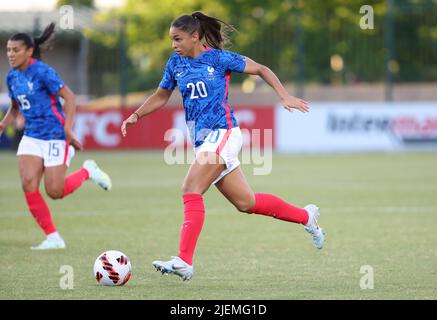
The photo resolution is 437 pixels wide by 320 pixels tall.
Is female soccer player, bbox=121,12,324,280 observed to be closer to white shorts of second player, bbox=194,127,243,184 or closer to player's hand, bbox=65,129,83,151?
white shorts of second player, bbox=194,127,243,184

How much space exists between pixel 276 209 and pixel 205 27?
5.02 feet

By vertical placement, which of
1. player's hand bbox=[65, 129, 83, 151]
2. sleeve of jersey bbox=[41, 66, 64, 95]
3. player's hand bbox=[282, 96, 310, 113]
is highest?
sleeve of jersey bbox=[41, 66, 64, 95]

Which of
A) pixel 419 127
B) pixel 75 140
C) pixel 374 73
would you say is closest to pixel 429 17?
pixel 374 73

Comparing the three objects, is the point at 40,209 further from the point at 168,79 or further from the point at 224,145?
the point at 224,145

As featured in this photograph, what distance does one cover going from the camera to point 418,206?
43.4 feet

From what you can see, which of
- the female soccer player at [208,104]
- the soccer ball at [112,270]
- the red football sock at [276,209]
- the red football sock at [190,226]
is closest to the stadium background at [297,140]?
the soccer ball at [112,270]

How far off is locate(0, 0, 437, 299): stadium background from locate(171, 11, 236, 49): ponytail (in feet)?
3.42

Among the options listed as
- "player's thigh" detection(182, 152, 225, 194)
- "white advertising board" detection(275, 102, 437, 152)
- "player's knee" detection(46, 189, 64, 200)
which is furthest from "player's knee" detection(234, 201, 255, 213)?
"white advertising board" detection(275, 102, 437, 152)

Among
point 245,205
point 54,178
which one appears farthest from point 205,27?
point 54,178

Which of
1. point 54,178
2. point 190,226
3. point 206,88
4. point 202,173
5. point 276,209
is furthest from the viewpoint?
point 54,178

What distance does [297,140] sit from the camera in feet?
82.2

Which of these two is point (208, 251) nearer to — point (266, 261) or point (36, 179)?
A: point (266, 261)

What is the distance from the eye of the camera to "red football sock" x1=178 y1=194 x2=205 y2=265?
23.9 feet

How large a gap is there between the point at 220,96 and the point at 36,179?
9.60ft
